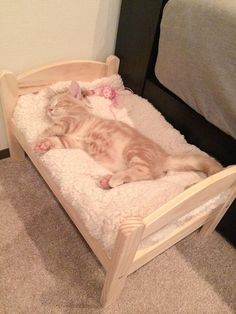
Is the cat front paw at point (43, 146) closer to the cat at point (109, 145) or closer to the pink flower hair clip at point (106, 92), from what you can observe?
the cat at point (109, 145)

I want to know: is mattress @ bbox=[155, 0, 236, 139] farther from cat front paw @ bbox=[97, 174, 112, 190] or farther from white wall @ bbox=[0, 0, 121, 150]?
cat front paw @ bbox=[97, 174, 112, 190]

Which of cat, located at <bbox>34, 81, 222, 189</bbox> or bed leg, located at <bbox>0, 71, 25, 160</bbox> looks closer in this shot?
cat, located at <bbox>34, 81, 222, 189</bbox>

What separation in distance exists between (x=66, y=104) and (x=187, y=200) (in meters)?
0.72

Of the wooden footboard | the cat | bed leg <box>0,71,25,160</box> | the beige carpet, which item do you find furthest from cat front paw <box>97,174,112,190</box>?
bed leg <box>0,71,25,160</box>

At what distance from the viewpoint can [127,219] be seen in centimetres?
74

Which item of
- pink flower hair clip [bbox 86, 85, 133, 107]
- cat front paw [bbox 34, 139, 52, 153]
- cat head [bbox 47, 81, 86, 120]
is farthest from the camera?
pink flower hair clip [bbox 86, 85, 133, 107]

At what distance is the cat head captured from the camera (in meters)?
1.27

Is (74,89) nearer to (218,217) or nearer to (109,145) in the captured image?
(109,145)

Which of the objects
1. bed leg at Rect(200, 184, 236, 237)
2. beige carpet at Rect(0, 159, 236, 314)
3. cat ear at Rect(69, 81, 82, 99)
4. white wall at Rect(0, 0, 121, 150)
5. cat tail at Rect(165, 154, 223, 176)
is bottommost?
beige carpet at Rect(0, 159, 236, 314)

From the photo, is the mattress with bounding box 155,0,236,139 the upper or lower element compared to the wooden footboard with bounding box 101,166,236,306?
upper

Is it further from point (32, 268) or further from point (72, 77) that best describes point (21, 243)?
point (72, 77)

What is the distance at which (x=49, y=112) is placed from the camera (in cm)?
128

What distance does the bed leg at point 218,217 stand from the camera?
44.2 inches

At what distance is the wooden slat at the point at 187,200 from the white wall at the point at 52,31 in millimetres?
953
